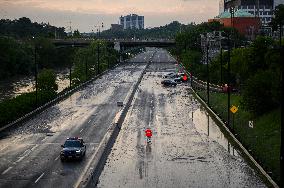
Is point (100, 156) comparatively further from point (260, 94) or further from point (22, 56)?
point (22, 56)

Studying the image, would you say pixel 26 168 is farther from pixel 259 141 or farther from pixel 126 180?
pixel 259 141

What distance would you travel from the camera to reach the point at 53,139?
40.8 meters

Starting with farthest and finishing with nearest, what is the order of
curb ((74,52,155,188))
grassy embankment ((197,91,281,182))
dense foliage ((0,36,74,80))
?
1. dense foliage ((0,36,74,80))
2. grassy embankment ((197,91,281,182))
3. curb ((74,52,155,188))

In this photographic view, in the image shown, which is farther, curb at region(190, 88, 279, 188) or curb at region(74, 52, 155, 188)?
curb at region(74, 52, 155, 188)

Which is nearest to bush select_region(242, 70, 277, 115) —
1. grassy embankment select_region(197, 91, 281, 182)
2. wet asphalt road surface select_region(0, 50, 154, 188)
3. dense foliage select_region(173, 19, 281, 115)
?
dense foliage select_region(173, 19, 281, 115)

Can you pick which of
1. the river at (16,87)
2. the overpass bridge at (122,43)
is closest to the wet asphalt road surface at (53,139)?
the river at (16,87)

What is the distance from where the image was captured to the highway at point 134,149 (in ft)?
93.8

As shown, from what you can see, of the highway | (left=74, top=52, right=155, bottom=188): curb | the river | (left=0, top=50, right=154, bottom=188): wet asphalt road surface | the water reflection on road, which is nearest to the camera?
(left=74, top=52, right=155, bottom=188): curb

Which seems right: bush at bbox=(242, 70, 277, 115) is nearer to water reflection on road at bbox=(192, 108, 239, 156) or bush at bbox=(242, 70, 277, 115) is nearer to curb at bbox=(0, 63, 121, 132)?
water reflection on road at bbox=(192, 108, 239, 156)

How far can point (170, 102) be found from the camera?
6328cm

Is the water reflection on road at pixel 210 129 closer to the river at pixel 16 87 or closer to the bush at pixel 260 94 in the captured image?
the bush at pixel 260 94

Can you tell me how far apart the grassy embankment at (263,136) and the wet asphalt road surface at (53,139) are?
10.9m

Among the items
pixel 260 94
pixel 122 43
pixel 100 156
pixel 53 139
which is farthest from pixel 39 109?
pixel 122 43

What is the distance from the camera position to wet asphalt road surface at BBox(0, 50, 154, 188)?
95.6 feet
